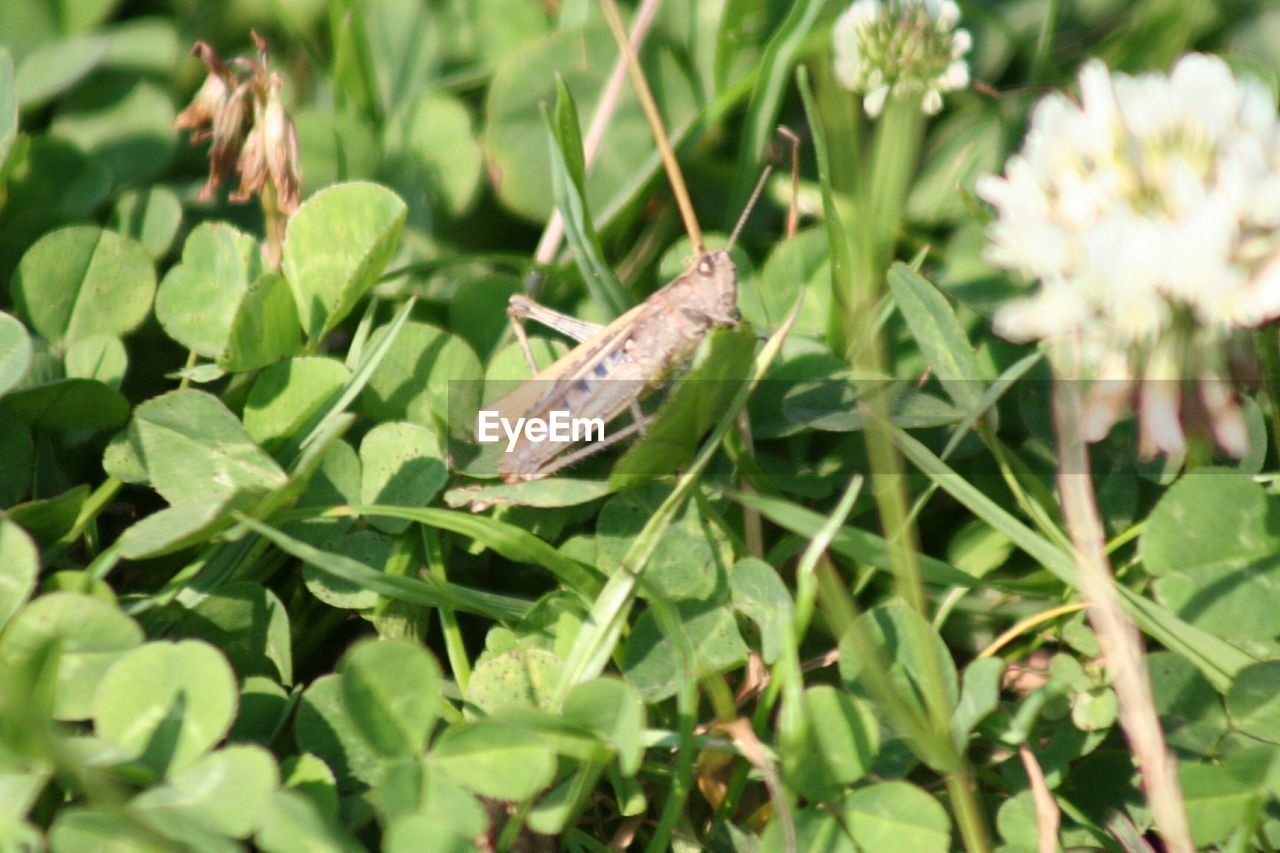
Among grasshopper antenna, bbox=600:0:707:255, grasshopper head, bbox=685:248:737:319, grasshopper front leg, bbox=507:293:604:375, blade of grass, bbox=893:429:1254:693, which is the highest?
grasshopper antenna, bbox=600:0:707:255

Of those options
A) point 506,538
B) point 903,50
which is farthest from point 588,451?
point 903,50

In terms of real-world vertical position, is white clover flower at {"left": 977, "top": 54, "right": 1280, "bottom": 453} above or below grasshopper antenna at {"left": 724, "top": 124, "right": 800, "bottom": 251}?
above

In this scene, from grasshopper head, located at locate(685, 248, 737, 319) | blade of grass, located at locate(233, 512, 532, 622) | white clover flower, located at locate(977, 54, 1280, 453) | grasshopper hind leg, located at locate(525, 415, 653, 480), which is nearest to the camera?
white clover flower, located at locate(977, 54, 1280, 453)

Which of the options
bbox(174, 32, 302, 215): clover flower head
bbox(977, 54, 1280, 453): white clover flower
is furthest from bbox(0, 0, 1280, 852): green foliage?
bbox(977, 54, 1280, 453): white clover flower

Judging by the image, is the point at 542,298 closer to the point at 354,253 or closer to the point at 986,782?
the point at 354,253

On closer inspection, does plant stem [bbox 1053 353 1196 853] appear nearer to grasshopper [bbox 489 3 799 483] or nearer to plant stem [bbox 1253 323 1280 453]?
plant stem [bbox 1253 323 1280 453]
